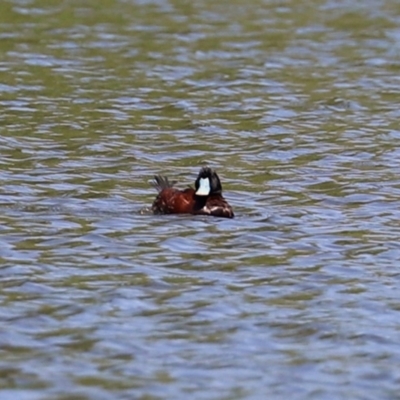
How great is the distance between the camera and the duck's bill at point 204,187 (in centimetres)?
1362

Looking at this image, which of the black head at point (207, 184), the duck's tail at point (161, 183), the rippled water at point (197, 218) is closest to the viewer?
the rippled water at point (197, 218)

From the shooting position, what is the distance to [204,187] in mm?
13641

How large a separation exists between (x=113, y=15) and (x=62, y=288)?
17.8 m

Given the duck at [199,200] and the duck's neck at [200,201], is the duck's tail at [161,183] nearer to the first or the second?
the duck at [199,200]

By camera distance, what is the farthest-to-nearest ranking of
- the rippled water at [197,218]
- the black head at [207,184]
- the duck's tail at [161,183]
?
1. the duck's tail at [161,183]
2. the black head at [207,184]
3. the rippled water at [197,218]

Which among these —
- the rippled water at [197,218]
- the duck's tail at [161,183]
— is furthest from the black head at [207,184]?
the duck's tail at [161,183]

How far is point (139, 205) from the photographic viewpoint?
14414mm

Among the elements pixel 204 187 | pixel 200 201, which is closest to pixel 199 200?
pixel 200 201

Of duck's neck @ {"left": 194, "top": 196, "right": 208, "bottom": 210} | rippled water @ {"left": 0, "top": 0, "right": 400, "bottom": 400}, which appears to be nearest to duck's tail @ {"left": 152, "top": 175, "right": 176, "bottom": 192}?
rippled water @ {"left": 0, "top": 0, "right": 400, "bottom": 400}

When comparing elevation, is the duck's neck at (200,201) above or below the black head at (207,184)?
below

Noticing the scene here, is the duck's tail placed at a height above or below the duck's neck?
above

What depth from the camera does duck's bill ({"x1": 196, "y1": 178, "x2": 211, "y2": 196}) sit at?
44.7 feet

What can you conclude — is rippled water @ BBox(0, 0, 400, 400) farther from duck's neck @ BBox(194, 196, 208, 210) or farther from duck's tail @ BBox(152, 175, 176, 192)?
duck's neck @ BBox(194, 196, 208, 210)

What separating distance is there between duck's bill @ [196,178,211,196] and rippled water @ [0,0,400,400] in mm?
403
